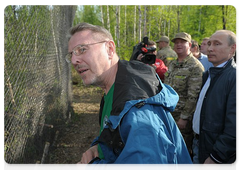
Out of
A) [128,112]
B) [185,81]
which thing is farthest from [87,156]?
[185,81]

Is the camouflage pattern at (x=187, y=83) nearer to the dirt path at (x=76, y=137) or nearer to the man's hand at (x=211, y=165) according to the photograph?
the man's hand at (x=211, y=165)

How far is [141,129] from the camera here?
35.9 inches

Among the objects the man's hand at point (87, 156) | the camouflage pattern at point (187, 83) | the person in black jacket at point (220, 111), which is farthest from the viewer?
the camouflage pattern at point (187, 83)

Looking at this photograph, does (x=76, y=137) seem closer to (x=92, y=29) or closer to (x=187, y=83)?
(x=187, y=83)

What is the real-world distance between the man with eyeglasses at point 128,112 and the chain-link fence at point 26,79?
0.80m

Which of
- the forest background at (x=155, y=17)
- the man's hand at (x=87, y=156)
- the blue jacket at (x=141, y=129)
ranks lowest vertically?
the man's hand at (x=87, y=156)

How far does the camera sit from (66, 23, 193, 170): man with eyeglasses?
892 millimetres

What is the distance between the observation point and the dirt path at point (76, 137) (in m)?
Answer: 3.30

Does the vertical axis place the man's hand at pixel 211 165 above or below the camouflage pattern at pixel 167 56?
below

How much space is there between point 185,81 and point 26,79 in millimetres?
2460

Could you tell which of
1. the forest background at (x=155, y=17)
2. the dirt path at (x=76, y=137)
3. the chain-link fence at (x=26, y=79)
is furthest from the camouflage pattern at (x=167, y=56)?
the chain-link fence at (x=26, y=79)

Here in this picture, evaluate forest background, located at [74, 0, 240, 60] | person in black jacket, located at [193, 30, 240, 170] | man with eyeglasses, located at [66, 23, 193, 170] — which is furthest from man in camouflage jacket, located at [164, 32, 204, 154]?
forest background, located at [74, 0, 240, 60]

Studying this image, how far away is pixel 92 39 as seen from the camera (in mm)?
1359

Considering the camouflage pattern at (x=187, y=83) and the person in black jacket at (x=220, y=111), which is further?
the camouflage pattern at (x=187, y=83)
